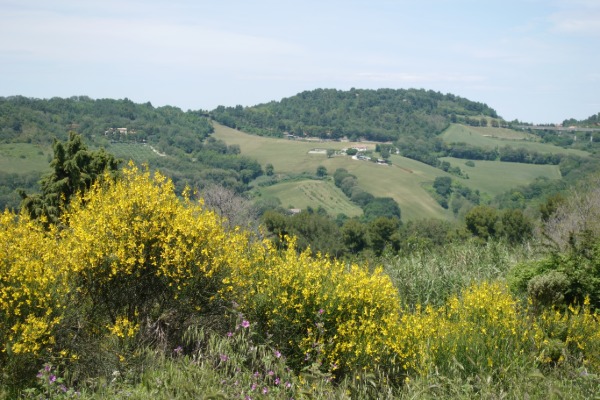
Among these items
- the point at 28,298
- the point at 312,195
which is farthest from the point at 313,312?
the point at 312,195

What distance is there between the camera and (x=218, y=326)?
6754mm

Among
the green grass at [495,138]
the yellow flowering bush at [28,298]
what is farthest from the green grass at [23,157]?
the green grass at [495,138]

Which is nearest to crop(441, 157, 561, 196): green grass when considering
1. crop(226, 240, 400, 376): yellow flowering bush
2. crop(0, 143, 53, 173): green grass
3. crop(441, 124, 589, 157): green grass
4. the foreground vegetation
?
crop(441, 124, 589, 157): green grass

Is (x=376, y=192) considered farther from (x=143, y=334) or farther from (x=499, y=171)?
(x=143, y=334)

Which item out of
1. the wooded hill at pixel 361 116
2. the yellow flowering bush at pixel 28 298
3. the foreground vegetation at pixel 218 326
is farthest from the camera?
the wooded hill at pixel 361 116

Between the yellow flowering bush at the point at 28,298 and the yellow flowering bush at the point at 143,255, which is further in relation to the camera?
the yellow flowering bush at the point at 143,255

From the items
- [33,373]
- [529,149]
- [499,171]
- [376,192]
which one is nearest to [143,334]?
[33,373]

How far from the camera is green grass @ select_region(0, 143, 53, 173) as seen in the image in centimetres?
6735

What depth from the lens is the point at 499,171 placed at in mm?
124375

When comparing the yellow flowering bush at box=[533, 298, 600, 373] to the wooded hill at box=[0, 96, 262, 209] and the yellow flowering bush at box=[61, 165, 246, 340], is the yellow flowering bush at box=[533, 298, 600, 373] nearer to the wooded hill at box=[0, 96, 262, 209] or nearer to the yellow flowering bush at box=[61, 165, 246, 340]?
the yellow flowering bush at box=[61, 165, 246, 340]

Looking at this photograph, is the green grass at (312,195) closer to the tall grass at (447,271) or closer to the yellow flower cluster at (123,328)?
the tall grass at (447,271)

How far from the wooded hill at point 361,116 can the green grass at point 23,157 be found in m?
91.9

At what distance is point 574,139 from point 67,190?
511 ft

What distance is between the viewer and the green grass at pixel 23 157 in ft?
221
